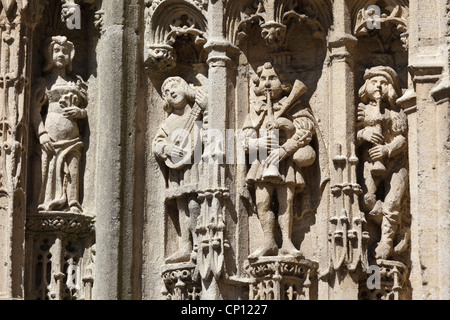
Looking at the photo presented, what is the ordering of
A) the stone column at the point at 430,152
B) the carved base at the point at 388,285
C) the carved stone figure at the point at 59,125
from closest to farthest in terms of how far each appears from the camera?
the stone column at the point at 430,152 → the carved base at the point at 388,285 → the carved stone figure at the point at 59,125

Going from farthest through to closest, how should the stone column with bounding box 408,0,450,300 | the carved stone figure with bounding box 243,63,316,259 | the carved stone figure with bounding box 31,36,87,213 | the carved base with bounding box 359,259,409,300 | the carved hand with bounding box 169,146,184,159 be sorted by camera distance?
the carved stone figure with bounding box 31,36,87,213 → the carved hand with bounding box 169,146,184,159 → the carved stone figure with bounding box 243,63,316,259 → the carved base with bounding box 359,259,409,300 → the stone column with bounding box 408,0,450,300

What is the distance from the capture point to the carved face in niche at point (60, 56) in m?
18.0

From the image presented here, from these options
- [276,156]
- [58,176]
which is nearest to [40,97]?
[58,176]

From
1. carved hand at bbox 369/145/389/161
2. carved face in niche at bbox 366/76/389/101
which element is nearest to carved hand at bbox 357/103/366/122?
carved face in niche at bbox 366/76/389/101

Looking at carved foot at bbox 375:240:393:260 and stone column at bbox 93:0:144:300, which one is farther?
stone column at bbox 93:0:144:300

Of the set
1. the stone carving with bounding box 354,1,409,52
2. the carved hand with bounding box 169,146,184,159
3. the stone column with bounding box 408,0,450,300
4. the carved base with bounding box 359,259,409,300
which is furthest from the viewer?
the carved hand with bounding box 169,146,184,159

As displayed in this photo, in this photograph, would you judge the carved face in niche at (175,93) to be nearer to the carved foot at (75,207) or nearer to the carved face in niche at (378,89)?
the carved foot at (75,207)

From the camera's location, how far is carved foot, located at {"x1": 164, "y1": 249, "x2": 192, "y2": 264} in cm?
1748

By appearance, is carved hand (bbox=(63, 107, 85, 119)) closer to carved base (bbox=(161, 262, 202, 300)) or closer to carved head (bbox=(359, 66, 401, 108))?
carved base (bbox=(161, 262, 202, 300))

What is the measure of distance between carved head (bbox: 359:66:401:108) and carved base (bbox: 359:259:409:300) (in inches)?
57.7

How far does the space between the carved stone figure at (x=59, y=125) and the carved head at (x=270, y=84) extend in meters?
1.66

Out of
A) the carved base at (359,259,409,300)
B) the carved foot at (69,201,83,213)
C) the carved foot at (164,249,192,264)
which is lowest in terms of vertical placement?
the carved base at (359,259,409,300)

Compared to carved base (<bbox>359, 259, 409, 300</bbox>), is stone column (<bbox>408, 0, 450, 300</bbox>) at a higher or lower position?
higher

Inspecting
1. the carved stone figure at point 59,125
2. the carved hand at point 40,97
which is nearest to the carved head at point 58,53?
the carved stone figure at point 59,125
